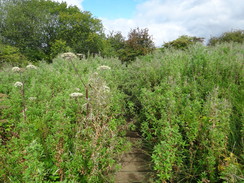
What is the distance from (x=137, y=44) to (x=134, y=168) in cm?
1572

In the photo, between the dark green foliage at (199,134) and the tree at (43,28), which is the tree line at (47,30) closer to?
the tree at (43,28)

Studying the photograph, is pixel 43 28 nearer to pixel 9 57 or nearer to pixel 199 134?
pixel 9 57

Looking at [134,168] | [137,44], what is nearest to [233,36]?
[137,44]

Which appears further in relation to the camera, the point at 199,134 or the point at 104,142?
the point at 199,134

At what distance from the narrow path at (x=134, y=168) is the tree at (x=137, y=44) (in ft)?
47.7

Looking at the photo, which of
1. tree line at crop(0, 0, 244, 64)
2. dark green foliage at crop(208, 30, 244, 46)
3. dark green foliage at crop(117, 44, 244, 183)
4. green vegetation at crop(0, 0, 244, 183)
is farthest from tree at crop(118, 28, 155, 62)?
dark green foliage at crop(117, 44, 244, 183)

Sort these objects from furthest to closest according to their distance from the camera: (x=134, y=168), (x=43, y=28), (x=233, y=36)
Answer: (x=43, y=28) < (x=233, y=36) < (x=134, y=168)

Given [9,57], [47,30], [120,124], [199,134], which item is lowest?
[120,124]

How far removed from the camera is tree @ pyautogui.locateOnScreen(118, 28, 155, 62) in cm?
1700

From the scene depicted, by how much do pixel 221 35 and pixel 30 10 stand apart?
26.4 m

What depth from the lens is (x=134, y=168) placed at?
2.86 m

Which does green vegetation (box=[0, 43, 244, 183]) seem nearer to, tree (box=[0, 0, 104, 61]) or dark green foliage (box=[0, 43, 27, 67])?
dark green foliage (box=[0, 43, 27, 67])

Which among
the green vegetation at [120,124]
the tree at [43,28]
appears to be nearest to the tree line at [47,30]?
Result: the tree at [43,28]

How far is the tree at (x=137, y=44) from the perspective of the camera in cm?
1700
